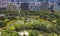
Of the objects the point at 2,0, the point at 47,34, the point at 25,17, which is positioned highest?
the point at 2,0

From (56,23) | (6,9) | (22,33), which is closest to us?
(22,33)

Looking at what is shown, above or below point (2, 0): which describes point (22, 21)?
below

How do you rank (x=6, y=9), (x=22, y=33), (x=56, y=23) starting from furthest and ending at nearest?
1. (x=6, y=9)
2. (x=56, y=23)
3. (x=22, y=33)

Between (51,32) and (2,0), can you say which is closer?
(51,32)

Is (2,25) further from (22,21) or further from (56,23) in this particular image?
(56,23)

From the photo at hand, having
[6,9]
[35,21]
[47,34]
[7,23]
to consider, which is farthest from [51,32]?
[6,9]

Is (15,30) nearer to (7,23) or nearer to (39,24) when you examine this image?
(7,23)

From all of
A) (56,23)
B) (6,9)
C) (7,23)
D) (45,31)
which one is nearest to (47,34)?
(45,31)

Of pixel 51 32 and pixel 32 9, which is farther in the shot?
pixel 32 9

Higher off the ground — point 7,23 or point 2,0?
point 2,0
